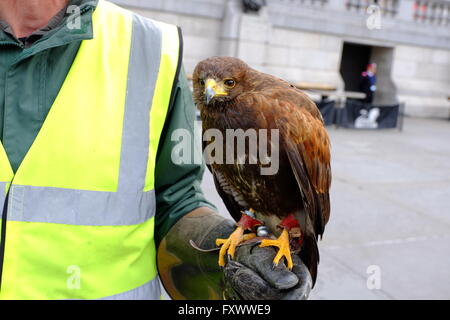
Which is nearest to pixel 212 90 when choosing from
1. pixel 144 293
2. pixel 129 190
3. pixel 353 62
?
pixel 129 190

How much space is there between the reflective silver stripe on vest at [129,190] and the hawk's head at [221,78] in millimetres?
181

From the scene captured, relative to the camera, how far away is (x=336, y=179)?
7.05m

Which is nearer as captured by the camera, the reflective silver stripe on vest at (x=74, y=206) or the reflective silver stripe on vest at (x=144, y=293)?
the reflective silver stripe on vest at (x=74, y=206)

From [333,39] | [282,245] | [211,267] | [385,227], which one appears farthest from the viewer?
[333,39]

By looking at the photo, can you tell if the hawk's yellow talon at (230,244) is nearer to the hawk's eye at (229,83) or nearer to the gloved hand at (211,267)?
the gloved hand at (211,267)

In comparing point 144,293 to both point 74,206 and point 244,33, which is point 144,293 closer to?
point 74,206

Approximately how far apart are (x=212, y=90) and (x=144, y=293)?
0.78 m

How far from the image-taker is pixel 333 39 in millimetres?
16422

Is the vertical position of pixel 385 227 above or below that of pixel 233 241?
below

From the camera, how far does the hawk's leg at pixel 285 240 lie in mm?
1715

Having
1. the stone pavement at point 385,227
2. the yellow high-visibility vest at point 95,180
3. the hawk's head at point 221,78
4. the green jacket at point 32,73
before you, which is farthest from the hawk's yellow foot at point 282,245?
the stone pavement at point 385,227

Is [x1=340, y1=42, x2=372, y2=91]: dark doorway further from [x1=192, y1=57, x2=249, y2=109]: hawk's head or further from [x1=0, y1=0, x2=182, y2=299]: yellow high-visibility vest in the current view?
[x1=0, y1=0, x2=182, y2=299]: yellow high-visibility vest

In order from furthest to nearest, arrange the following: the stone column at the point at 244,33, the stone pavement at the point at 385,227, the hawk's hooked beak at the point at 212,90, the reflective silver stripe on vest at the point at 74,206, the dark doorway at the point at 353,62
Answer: the dark doorway at the point at 353,62 < the stone column at the point at 244,33 < the stone pavement at the point at 385,227 < the hawk's hooked beak at the point at 212,90 < the reflective silver stripe on vest at the point at 74,206

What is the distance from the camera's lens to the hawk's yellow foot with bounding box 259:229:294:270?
1.70 metres
